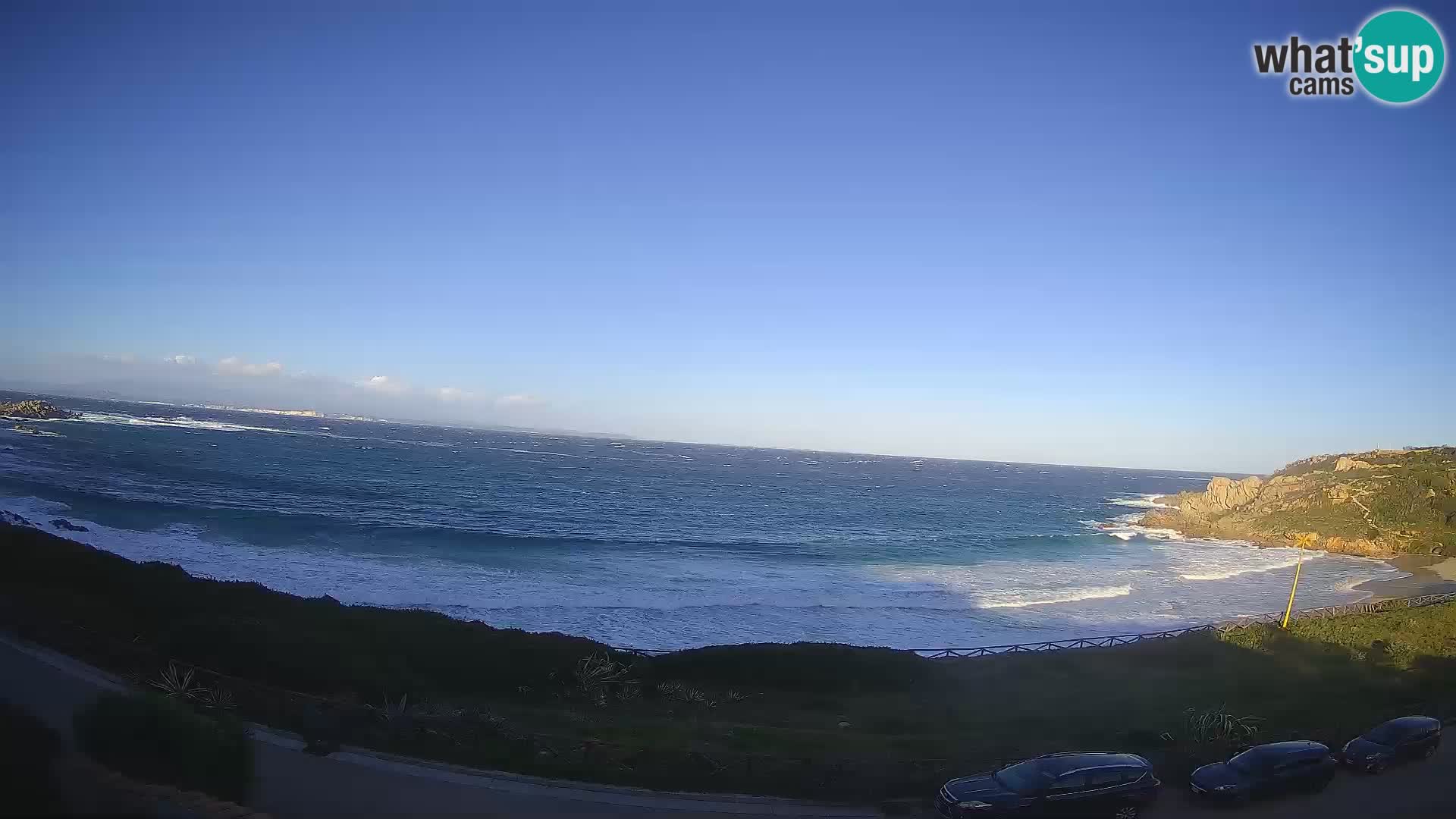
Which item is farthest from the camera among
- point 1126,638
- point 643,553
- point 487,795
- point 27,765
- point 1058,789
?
point 643,553

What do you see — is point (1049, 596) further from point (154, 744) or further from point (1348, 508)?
point (1348, 508)

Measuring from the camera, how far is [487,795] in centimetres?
1197

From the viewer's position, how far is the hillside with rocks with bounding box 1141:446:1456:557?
2616 inches

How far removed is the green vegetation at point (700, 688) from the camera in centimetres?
1371

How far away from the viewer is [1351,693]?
21.8 meters

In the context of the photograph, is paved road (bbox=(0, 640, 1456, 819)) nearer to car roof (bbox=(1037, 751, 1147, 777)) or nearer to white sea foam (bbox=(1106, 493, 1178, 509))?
car roof (bbox=(1037, 751, 1147, 777))

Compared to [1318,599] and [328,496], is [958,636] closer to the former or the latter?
[1318,599]

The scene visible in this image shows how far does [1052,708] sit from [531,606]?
2306 cm

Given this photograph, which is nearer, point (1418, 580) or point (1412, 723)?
point (1412, 723)

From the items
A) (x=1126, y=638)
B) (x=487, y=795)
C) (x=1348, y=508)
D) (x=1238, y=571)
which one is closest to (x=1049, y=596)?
(x=1126, y=638)

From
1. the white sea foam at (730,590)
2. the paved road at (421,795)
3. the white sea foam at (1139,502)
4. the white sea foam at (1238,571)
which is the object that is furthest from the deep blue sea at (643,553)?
the white sea foam at (1139,502)

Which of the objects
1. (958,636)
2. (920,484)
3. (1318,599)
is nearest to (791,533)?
(958,636)

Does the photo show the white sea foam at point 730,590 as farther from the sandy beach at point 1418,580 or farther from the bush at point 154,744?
the bush at point 154,744

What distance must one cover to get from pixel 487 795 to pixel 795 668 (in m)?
13.2
